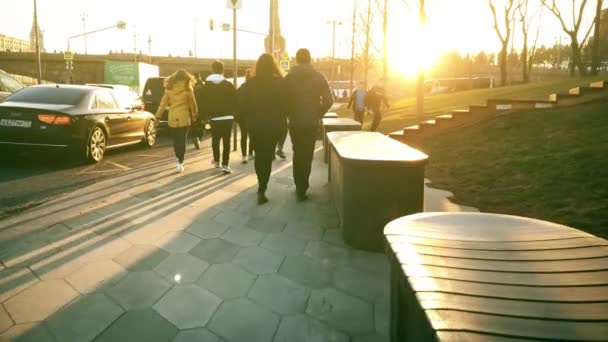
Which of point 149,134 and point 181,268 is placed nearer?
point 181,268

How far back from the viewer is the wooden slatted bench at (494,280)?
55.9 inches

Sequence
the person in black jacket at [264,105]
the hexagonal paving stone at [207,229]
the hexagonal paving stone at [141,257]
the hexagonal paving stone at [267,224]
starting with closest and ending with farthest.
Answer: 1. the hexagonal paving stone at [141,257]
2. the hexagonal paving stone at [207,229]
3. the hexagonal paving stone at [267,224]
4. the person in black jacket at [264,105]

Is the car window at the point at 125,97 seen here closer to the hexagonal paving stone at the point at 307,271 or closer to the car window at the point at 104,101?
the car window at the point at 104,101

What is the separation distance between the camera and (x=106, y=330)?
2760 mm

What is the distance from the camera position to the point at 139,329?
2.79 m

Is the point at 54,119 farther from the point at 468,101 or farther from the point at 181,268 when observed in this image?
the point at 468,101

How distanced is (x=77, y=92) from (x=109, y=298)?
7.05 m

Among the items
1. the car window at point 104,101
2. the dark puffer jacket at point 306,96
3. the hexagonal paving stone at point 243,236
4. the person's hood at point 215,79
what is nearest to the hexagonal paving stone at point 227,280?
the hexagonal paving stone at point 243,236

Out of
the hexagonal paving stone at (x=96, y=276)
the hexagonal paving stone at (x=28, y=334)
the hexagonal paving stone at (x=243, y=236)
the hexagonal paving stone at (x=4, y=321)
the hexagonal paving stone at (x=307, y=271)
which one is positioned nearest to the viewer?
the hexagonal paving stone at (x=28, y=334)

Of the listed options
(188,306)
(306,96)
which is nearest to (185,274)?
A: (188,306)

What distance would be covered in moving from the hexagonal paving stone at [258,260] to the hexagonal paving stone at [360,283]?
533 mm

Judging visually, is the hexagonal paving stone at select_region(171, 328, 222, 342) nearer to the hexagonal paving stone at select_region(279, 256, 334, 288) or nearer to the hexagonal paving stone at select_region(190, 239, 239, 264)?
the hexagonal paving stone at select_region(279, 256, 334, 288)

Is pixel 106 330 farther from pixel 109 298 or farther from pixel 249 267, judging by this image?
pixel 249 267

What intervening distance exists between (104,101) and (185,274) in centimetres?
714
